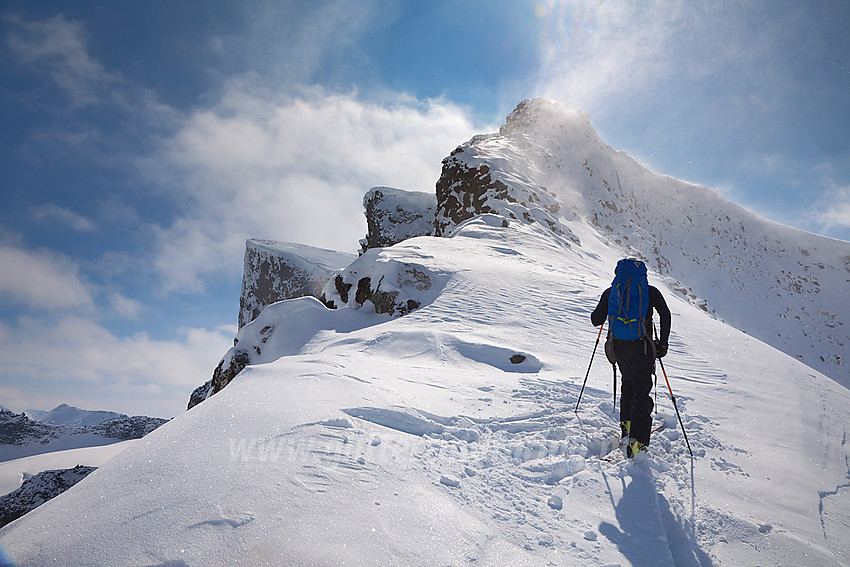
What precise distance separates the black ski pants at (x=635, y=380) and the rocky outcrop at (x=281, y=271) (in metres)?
31.1

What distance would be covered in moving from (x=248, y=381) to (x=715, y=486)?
4691 millimetres

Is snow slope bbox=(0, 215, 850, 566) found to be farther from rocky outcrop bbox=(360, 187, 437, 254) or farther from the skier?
rocky outcrop bbox=(360, 187, 437, 254)

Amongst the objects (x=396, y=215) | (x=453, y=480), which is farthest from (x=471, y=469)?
(x=396, y=215)

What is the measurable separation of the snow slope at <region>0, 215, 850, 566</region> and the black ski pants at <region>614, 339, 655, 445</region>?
329 mm

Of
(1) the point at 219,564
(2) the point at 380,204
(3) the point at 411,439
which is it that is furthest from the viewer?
(2) the point at 380,204

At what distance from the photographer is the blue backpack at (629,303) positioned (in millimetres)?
4215

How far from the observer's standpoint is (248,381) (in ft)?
14.9

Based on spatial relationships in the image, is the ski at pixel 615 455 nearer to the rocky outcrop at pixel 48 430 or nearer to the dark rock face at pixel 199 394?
the dark rock face at pixel 199 394

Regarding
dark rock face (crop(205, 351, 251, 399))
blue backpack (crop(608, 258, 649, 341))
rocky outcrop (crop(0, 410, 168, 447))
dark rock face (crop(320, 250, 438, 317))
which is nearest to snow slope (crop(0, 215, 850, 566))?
blue backpack (crop(608, 258, 649, 341))

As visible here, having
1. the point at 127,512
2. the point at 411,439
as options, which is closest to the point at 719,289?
the point at 411,439

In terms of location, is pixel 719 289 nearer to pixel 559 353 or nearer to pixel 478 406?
pixel 559 353

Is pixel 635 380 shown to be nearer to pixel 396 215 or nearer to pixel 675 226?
pixel 396 215

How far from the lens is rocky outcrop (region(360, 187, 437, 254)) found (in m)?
35.2

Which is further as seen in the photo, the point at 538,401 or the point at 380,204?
the point at 380,204
